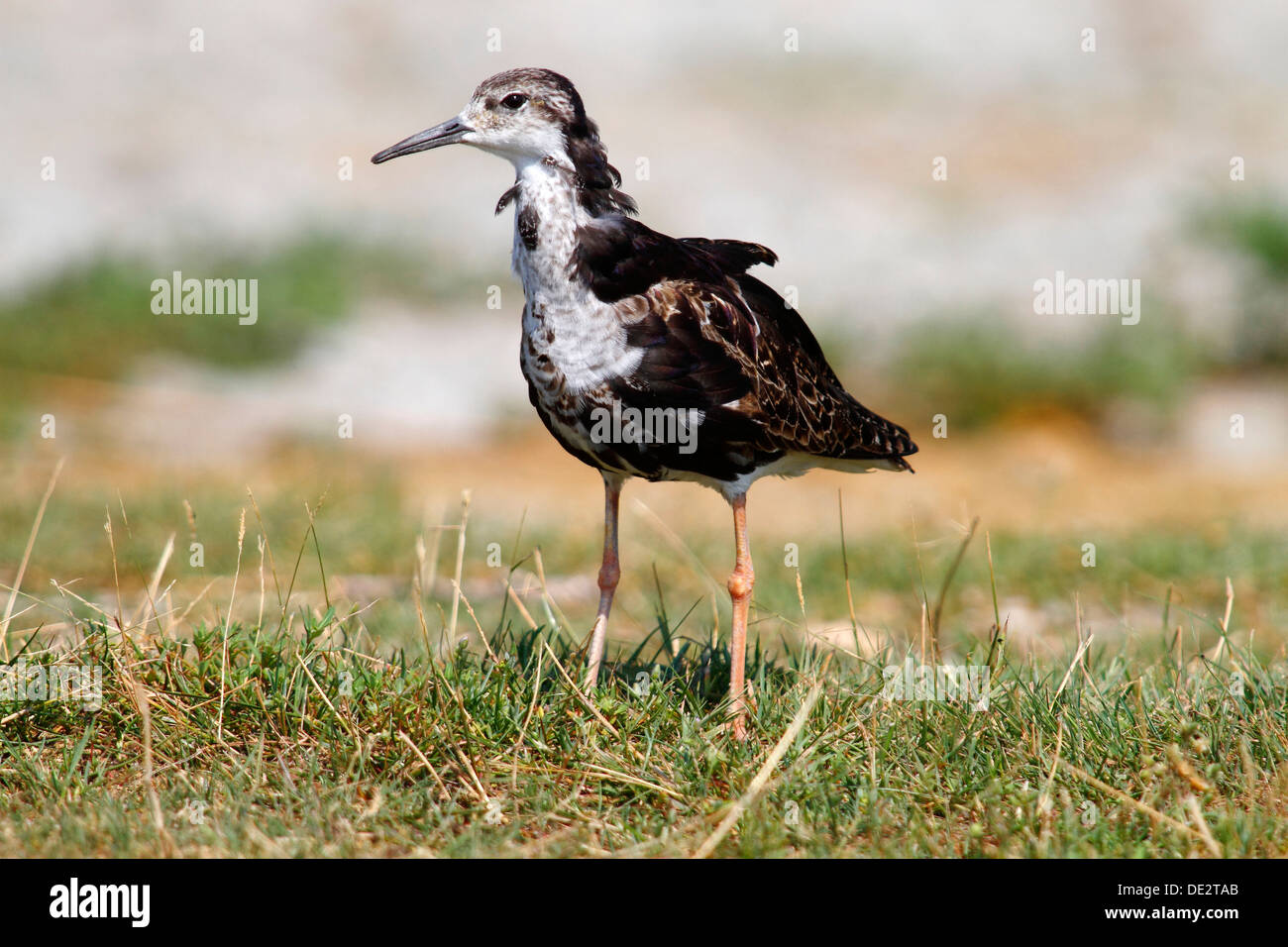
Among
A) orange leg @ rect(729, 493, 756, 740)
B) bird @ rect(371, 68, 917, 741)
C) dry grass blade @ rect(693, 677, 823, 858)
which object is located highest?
bird @ rect(371, 68, 917, 741)

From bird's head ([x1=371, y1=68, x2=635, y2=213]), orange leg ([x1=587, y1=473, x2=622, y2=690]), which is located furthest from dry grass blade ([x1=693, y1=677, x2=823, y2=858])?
bird's head ([x1=371, y1=68, x2=635, y2=213])

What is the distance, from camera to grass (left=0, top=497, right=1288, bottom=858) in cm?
336

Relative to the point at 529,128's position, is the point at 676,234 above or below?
above

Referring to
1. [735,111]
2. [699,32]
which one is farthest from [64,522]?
[699,32]

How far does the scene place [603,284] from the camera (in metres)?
3.90

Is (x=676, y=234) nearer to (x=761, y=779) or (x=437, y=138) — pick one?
(x=437, y=138)

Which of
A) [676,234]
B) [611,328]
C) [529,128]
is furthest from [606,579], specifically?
[676,234]

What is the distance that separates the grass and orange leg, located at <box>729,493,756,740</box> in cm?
6

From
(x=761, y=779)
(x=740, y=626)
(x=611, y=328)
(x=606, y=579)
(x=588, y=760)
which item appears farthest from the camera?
(x=606, y=579)

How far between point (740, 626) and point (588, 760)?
0.68 meters

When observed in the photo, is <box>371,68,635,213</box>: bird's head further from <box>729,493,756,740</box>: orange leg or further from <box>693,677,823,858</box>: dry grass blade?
<box>693,677,823,858</box>: dry grass blade

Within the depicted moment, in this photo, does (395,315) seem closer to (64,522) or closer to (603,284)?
(64,522)

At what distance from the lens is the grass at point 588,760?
336 cm

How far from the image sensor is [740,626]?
4.11m
